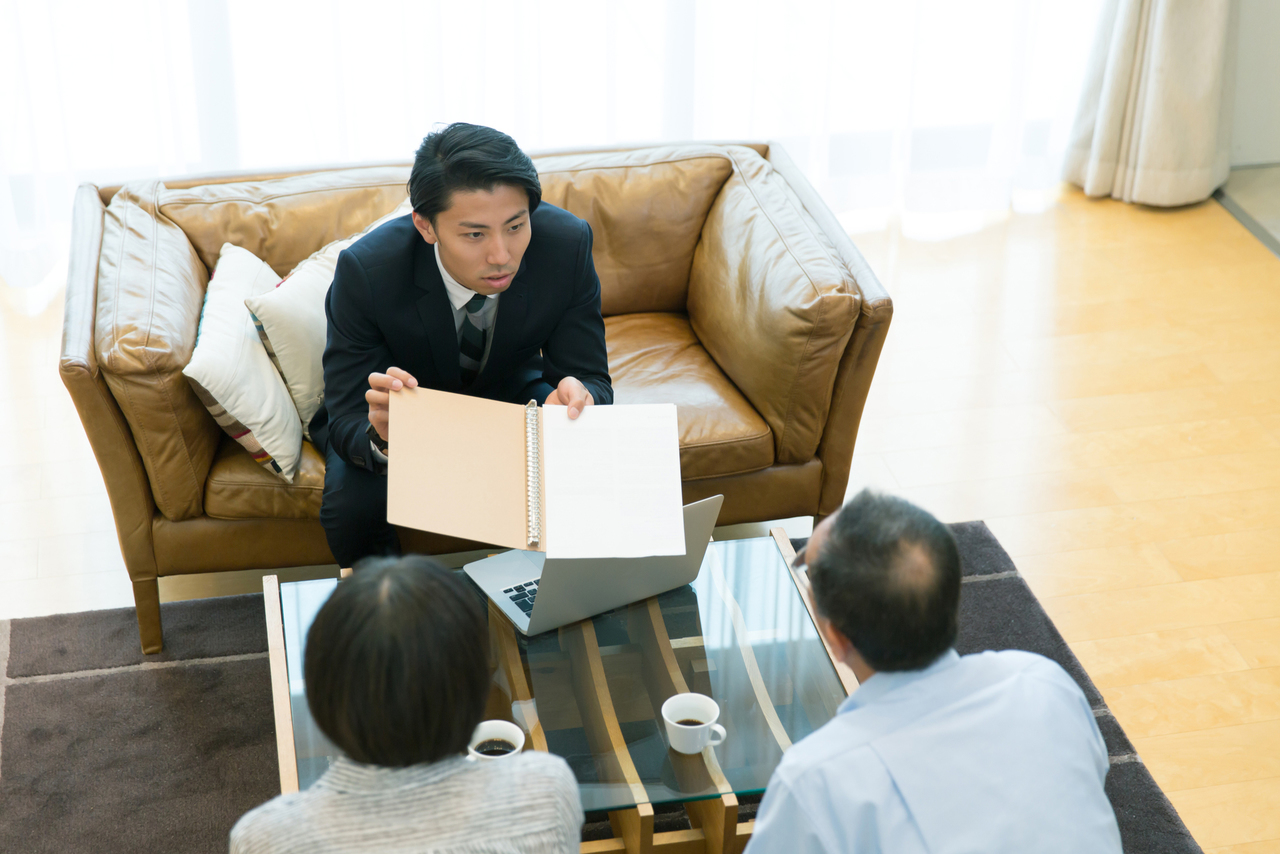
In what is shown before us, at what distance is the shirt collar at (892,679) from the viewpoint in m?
1.18

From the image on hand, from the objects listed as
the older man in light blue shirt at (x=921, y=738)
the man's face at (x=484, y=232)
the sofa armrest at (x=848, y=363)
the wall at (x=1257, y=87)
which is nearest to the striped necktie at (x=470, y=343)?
the man's face at (x=484, y=232)

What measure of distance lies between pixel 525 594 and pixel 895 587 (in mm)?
903

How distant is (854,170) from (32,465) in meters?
2.70

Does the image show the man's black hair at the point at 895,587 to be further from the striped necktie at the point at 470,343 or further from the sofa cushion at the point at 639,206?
the sofa cushion at the point at 639,206

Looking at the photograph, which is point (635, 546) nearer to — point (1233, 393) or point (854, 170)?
point (1233, 393)

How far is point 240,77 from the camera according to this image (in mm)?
3393

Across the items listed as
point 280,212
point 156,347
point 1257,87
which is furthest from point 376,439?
point 1257,87

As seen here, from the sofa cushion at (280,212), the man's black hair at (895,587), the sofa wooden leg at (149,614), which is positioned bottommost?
the sofa wooden leg at (149,614)

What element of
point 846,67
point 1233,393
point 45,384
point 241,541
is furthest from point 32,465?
point 1233,393

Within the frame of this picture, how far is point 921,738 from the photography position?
1.11 m

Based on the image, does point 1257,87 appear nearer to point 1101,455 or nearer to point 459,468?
point 1101,455

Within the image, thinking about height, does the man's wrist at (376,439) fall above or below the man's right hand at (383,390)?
below

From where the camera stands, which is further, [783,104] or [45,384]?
[783,104]

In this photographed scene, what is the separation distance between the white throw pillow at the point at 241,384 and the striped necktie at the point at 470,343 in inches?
13.9
